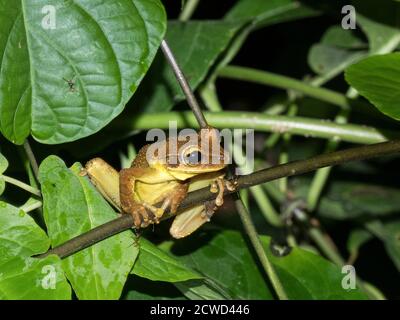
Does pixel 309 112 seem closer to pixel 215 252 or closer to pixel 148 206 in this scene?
pixel 215 252

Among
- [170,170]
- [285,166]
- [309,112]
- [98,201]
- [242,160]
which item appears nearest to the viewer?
[285,166]

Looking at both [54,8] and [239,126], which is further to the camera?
[239,126]

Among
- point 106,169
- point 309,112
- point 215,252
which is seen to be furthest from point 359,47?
point 106,169

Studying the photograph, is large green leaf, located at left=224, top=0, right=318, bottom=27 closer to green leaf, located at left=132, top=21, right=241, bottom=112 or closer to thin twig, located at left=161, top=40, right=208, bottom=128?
green leaf, located at left=132, top=21, right=241, bottom=112

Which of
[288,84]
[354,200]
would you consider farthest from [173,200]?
[354,200]

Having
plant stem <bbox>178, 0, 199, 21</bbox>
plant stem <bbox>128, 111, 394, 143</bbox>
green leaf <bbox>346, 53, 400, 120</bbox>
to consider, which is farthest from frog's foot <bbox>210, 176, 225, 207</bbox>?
plant stem <bbox>178, 0, 199, 21</bbox>

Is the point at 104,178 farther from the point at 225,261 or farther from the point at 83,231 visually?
the point at 225,261
